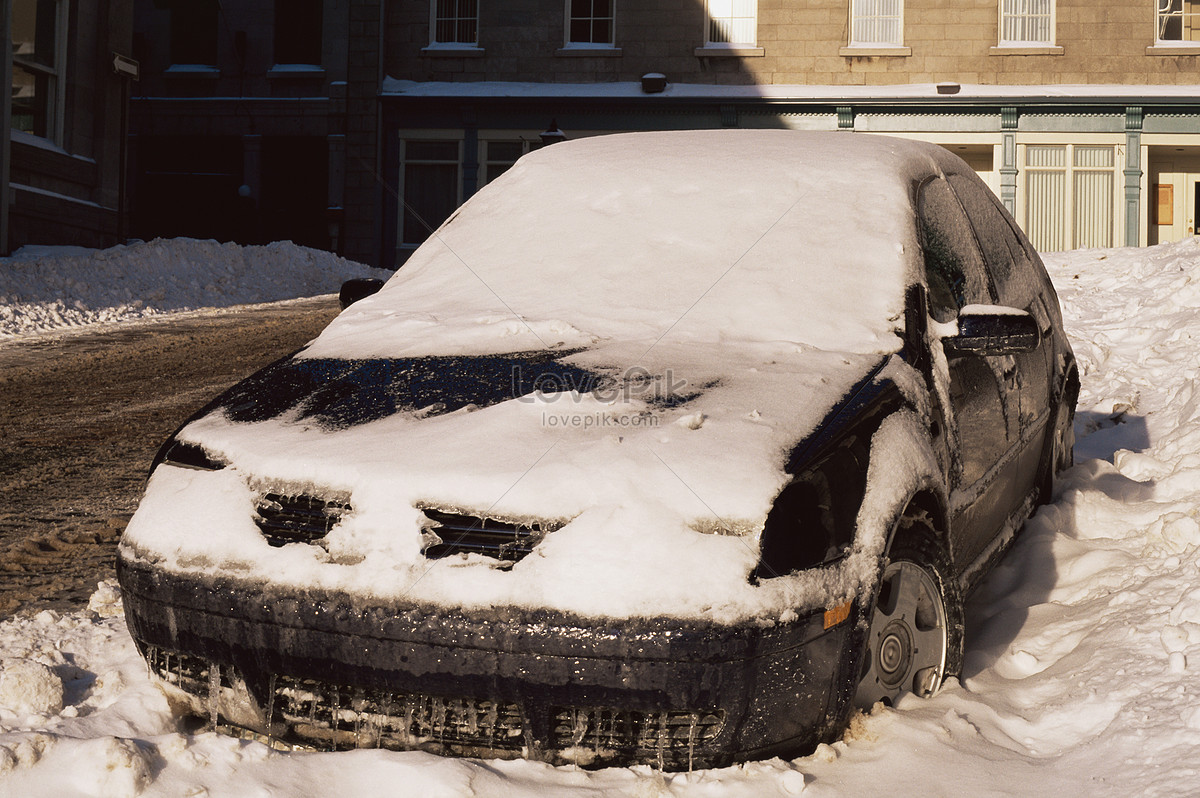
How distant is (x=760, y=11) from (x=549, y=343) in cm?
2163

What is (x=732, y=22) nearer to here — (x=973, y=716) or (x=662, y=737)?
(x=973, y=716)

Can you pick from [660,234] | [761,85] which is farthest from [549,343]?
[761,85]

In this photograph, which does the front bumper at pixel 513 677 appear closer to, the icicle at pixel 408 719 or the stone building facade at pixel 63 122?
the icicle at pixel 408 719

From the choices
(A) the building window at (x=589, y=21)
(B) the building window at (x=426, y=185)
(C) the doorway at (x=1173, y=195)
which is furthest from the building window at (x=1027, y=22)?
(B) the building window at (x=426, y=185)

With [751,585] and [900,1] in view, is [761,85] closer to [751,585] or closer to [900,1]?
[900,1]

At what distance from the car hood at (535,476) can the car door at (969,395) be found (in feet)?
1.91

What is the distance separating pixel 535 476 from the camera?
245 centimetres

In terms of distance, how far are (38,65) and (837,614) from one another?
1872 cm

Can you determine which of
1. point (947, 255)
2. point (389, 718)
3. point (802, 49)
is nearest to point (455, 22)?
point (802, 49)

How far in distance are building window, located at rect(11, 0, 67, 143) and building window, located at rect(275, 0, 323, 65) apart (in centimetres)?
740

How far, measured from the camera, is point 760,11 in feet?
75.5

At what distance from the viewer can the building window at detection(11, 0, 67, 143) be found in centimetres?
1714

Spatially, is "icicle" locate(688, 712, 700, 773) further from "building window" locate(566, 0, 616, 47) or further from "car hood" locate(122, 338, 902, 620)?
"building window" locate(566, 0, 616, 47)

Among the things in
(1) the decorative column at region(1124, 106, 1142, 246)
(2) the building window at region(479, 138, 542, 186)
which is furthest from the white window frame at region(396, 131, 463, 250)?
(1) the decorative column at region(1124, 106, 1142, 246)
